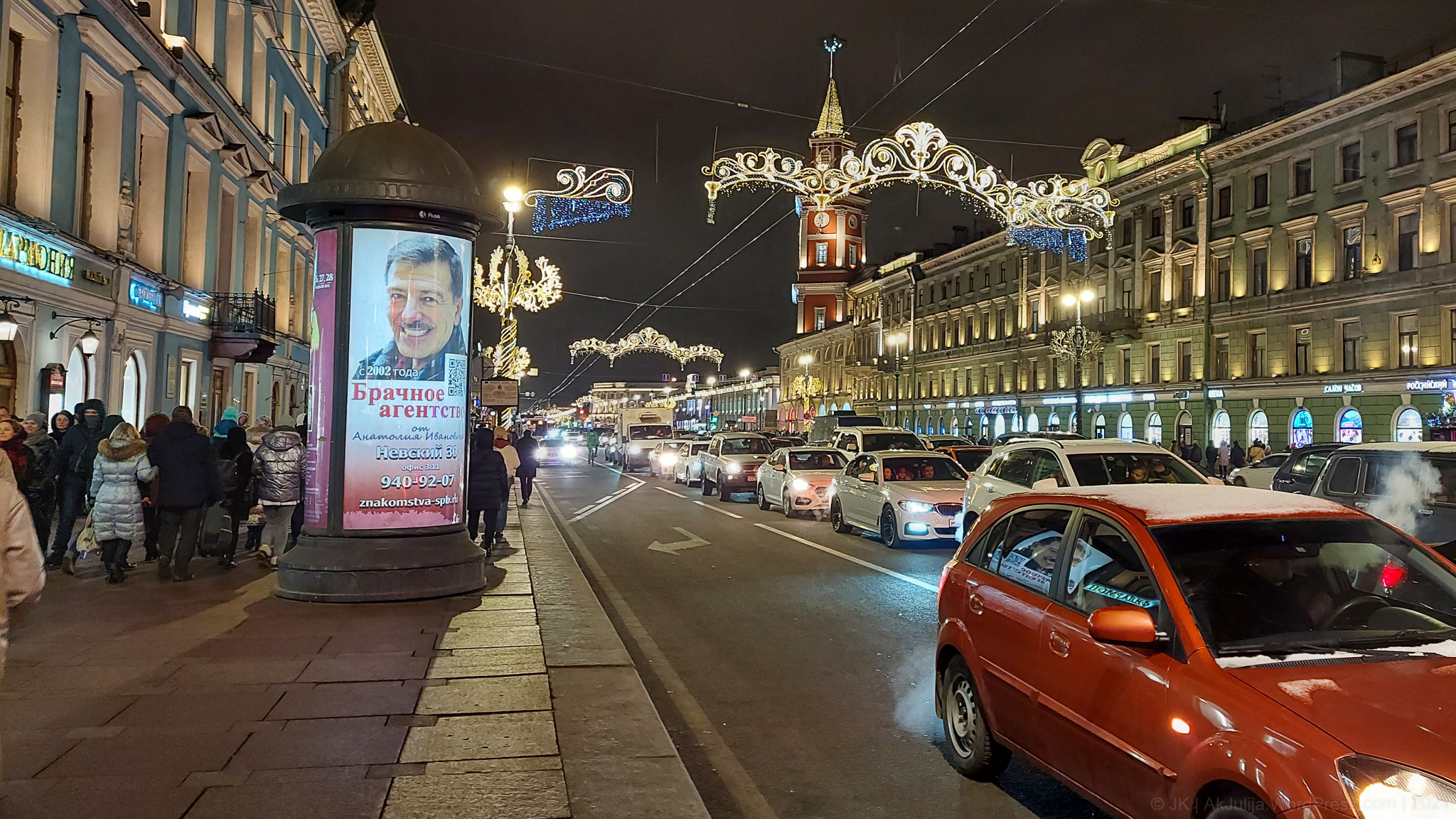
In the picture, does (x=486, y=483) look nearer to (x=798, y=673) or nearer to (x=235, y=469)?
(x=235, y=469)

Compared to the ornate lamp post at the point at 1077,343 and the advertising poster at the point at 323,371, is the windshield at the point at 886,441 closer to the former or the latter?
the advertising poster at the point at 323,371

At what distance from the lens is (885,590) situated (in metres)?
11.0

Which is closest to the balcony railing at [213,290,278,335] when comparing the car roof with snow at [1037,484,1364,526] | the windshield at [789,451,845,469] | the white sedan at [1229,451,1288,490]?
the windshield at [789,451,845,469]

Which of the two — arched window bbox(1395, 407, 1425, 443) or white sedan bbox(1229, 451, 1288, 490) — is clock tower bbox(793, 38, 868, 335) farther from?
white sedan bbox(1229, 451, 1288, 490)

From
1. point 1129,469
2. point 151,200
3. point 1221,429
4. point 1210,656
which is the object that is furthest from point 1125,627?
point 1221,429

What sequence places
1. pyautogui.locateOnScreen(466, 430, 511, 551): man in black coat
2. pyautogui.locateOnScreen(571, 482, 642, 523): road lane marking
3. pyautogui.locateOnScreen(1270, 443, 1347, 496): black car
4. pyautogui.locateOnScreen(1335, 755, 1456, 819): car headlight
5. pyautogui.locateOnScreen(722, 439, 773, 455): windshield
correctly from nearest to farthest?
pyautogui.locateOnScreen(1335, 755, 1456, 819): car headlight < pyautogui.locateOnScreen(466, 430, 511, 551): man in black coat < pyautogui.locateOnScreen(1270, 443, 1347, 496): black car < pyautogui.locateOnScreen(571, 482, 642, 523): road lane marking < pyautogui.locateOnScreen(722, 439, 773, 455): windshield

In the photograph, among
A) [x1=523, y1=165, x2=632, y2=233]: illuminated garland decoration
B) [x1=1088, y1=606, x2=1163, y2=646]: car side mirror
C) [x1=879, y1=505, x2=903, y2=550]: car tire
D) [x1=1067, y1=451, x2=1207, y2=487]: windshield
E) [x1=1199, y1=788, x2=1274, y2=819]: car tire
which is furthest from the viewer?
[x1=523, y1=165, x2=632, y2=233]: illuminated garland decoration

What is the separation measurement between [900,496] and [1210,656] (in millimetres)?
11507

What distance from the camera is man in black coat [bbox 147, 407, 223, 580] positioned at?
10266 millimetres

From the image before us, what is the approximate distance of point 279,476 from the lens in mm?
11047

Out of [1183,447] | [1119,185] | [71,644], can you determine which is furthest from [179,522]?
[1119,185]

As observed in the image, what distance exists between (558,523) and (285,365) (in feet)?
58.7

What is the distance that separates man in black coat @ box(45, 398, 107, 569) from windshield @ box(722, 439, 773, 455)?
17907mm

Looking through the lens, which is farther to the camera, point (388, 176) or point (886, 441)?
point (886, 441)
